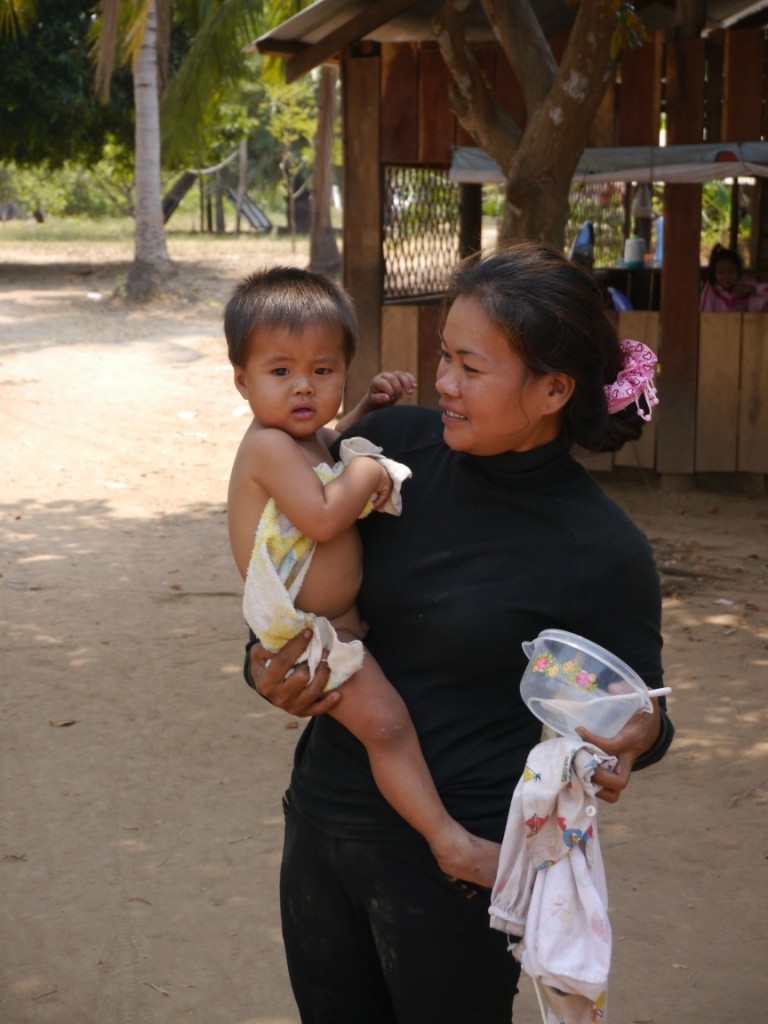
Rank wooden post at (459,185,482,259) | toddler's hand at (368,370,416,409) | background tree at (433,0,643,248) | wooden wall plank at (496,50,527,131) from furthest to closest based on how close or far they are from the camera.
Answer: wooden post at (459,185,482,259), wooden wall plank at (496,50,527,131), background tree at (433,0,643,248), toddler's hand at (368,370,416,409)

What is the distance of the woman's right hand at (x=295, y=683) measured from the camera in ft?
6.55

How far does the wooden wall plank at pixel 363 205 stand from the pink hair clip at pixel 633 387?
7.70 meters

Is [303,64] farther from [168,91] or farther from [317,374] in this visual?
[168,91]

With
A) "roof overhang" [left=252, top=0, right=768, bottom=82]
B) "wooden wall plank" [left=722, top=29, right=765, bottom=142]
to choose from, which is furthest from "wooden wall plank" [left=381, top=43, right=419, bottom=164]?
"wooden wall plank" [left=722, top=29, right=765, bottom=142]

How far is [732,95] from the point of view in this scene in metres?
8.69

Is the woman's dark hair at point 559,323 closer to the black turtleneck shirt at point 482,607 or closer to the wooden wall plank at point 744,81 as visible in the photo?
the black turtleneck shirt at point 482,607

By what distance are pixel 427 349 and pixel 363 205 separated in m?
1.22

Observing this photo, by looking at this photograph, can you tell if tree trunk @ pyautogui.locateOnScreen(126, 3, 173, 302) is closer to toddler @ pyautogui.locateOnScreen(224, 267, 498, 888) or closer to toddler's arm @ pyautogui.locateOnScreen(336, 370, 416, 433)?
toddler's arm @ pyautogui.locateOnScreen(336, 370, 416, 433)

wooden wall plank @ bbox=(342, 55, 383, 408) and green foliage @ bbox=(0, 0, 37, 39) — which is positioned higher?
green foliage @ bbox=(0, 0, 37, 39)

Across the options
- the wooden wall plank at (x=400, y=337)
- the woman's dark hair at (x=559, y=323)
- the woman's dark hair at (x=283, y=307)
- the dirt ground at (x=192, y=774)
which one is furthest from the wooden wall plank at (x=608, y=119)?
the woman's dark hair at (x=559, y=323)

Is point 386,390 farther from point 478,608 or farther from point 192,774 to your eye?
point 192,774

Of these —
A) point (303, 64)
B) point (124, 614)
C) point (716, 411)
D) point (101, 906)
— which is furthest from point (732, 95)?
point (101, 906)

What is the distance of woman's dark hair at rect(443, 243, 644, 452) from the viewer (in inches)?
76.1

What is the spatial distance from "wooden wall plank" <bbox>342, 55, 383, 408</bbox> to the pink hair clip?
7.70m
